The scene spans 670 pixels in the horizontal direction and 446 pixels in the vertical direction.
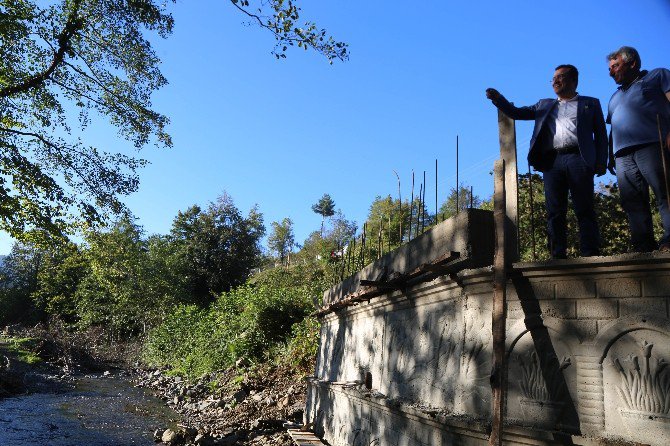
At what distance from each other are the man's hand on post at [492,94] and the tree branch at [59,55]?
11.2 meters

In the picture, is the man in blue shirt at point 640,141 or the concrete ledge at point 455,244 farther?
the concrete ledge at point 455,244

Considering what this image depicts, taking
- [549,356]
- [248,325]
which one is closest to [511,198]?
[549,356]

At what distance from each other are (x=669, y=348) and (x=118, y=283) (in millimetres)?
30542

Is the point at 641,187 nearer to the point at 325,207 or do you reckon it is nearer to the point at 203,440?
the point at 203,440

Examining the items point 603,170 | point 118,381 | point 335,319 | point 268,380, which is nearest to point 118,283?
point 118,381

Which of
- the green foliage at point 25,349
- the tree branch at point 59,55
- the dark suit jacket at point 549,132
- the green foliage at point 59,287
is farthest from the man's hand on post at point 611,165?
the green foliage at point 59,287

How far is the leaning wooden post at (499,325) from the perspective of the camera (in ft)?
10.1

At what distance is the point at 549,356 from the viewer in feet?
10.5

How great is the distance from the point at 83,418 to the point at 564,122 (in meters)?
11.1

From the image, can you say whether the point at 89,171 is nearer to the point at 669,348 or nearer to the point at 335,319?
the point at 335,319

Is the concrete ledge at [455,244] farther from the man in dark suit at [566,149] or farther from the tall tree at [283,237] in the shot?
the tall tree at [283,237]

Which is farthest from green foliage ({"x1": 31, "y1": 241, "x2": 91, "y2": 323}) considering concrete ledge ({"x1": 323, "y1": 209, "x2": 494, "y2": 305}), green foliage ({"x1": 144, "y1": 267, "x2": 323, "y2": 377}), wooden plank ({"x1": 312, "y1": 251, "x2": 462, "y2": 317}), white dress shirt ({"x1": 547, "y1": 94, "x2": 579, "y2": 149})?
white dress shirt ({"x1": 547, "y1": 94, "x2": 579, "y2": 149})

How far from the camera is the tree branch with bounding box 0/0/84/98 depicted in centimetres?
1112

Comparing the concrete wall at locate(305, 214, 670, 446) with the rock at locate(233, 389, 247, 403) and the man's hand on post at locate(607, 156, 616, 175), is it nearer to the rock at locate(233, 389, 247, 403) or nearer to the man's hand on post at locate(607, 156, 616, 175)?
the man's hand on post at locate(607, 156, 616, 175)
